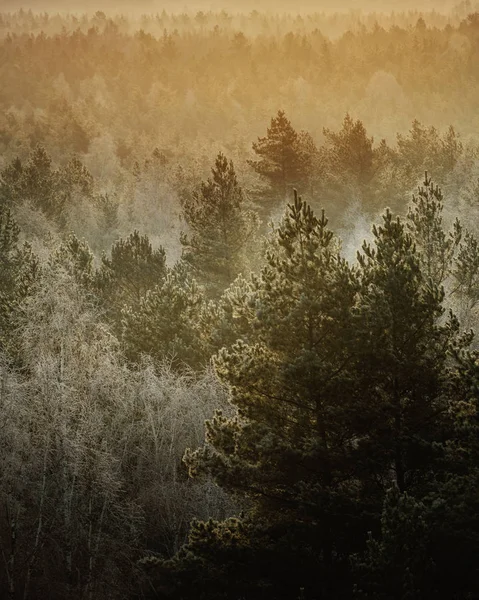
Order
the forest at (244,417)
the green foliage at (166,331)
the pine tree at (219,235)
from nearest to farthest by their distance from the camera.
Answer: the forest at (244,417) < the green foliage at (166,331) < the pine tree at (219,235)

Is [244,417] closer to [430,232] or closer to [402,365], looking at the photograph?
[402,365]

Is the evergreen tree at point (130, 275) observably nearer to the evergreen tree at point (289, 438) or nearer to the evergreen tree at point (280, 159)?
the evergreen tree at point (280, 159)

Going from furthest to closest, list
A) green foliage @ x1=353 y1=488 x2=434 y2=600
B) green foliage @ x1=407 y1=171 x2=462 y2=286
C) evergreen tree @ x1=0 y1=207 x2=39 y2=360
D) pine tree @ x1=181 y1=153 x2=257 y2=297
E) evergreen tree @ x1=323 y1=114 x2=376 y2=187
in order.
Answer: evergreen tree @ x1=323 y1=114 x2=376 y2=187 < pine tree @ x1=181 y1=153 x2=257 y2=297 < green foliage @ x1=407 y1=171 x2=462 y2=286 < evergreen tree @ x1=0 y1=207 x2=39 y2=360 < green foliage @ x1=353 y1=488 x2=434 y2=600

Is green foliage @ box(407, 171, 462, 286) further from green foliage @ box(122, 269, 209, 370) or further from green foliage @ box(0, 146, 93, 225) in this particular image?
green foliage @ box(0, 146, 93, 225)

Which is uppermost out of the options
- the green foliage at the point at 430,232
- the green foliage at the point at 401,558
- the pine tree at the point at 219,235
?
the pine tree at the point at 219,235

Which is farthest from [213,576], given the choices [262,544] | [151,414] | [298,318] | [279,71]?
[279,71]

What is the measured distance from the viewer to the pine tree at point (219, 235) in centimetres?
2931

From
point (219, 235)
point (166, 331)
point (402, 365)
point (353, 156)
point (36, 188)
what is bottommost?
point (402, 365)

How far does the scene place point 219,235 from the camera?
29.5m

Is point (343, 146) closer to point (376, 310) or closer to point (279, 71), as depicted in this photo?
point (376, 310)

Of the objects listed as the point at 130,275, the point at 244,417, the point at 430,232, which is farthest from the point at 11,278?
the point at 244,417

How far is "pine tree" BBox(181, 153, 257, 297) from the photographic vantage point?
96.2 ft

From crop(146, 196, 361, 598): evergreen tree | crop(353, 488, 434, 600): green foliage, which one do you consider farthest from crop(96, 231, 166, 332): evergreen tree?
crop(353, 488, 434, 600): green foliage

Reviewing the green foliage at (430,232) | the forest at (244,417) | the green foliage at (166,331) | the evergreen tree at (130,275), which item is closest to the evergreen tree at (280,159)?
the forest at (244,417)
